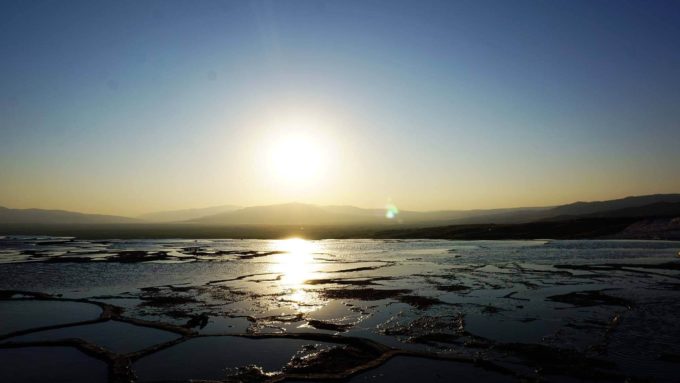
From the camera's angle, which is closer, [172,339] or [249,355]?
[249,355]

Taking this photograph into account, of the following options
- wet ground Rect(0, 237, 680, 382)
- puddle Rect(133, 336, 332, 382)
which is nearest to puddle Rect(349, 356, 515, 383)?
wet ground Rect(0, 237, 680, 382)

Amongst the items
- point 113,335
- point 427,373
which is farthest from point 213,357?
point 427,373

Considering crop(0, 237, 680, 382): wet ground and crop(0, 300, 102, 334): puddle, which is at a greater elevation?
crop(0, 300, 102, 334): puddle

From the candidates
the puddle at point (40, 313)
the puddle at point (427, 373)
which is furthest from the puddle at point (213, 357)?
the puddle at point (40, 313)

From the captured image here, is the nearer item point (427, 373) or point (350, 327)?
point (427, 373)

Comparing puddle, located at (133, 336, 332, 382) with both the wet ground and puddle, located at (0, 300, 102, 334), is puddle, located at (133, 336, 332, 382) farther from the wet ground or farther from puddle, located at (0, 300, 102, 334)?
puddle, located at (0, 300, 102, 334)

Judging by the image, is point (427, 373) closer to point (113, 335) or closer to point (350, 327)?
point (350, 327)

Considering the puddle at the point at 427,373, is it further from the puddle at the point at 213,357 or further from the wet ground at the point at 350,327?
the puddle at the point at 213,357

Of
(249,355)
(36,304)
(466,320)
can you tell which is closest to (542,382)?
(466,320)

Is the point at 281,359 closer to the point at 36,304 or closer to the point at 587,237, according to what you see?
the point at 36,304
